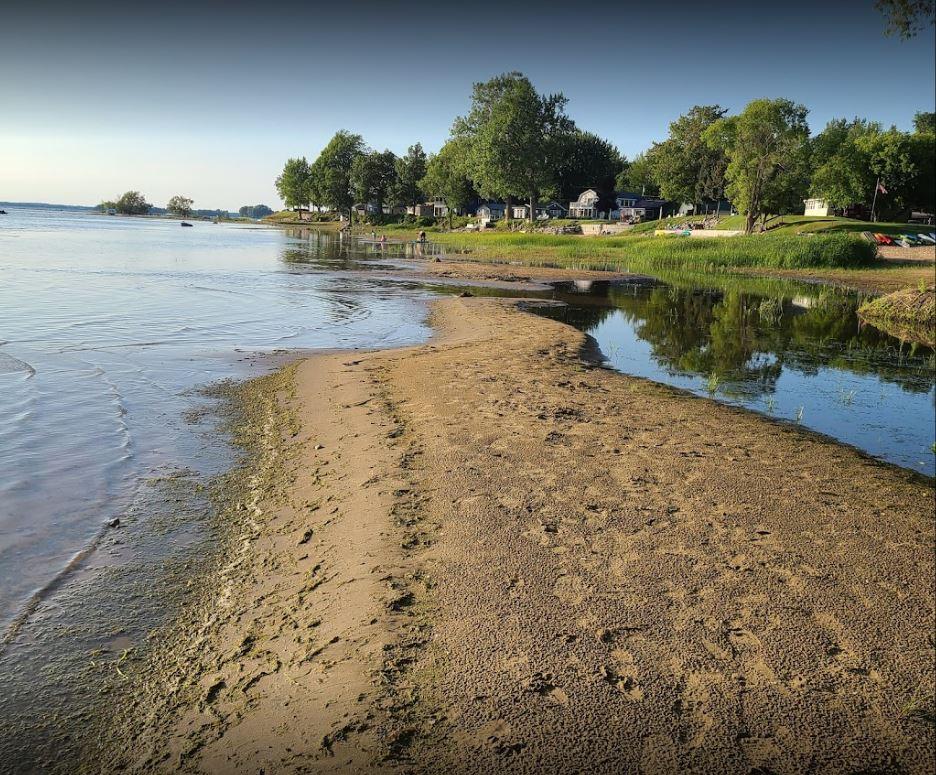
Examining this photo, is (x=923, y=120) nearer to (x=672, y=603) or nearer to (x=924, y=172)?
(x=924, y=172)

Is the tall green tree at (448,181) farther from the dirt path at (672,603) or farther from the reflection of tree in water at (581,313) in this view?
the dirt path at (672,603)


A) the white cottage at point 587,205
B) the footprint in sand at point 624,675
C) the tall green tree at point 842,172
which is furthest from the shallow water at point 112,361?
the white cottage at point 587,205

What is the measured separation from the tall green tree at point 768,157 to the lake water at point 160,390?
43735mm

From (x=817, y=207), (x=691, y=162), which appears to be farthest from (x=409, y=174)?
(x=817, y=207)

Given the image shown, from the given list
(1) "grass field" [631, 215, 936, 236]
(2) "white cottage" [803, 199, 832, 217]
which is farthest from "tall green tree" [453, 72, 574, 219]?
(2) "white cottage" [803, 199, 832, 217]

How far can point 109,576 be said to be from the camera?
20.5 feet

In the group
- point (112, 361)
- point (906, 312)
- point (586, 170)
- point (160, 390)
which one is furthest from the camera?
point (586, 170)

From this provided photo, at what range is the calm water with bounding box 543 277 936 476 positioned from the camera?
11.8 m

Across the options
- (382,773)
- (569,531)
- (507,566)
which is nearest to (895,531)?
(569,531)

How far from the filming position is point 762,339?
20750 millimetres

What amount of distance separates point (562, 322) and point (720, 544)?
1704cm

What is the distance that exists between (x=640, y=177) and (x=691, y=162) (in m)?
28.4

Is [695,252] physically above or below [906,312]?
above

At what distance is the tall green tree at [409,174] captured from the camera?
137250 mm
